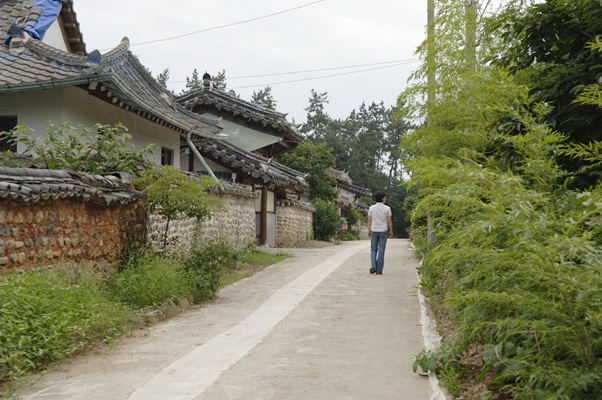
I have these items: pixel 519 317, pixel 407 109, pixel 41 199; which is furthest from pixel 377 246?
pixel 519 317

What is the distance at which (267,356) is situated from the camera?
20.9 ft

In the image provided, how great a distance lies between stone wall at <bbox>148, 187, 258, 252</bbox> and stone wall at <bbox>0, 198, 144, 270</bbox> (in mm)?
1276

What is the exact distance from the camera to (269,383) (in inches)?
213

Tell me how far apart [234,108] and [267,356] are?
21.2 m

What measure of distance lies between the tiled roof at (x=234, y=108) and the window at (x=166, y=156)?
8.74 meters

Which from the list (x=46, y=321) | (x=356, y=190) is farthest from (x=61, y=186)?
(x=356, y=190)

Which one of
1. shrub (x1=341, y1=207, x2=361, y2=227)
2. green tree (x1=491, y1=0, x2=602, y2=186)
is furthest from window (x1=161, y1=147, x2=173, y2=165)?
shrub (x1=341, y1=207, x2=361, y2=227)

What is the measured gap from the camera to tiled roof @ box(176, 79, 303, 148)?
1030 inches

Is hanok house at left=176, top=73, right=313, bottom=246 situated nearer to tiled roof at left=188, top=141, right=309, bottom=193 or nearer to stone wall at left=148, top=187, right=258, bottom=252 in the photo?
tiled roof at left=188, top=141, right=309, bottom=193

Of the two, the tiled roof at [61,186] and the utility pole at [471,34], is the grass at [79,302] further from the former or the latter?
the utility pole at [471,34]

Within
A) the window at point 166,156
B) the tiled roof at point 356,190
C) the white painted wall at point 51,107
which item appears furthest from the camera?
the tiled roof at point 356,190

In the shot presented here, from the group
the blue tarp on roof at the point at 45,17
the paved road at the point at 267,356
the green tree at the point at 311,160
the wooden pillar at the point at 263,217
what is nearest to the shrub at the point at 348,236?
the green tree at the point at 311,160

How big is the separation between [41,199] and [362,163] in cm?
6348

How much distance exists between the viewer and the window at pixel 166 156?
1742cm
